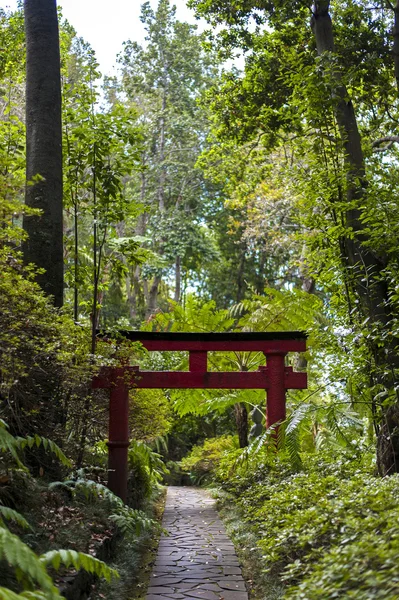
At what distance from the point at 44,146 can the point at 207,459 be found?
1170 cm

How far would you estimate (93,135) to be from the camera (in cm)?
806

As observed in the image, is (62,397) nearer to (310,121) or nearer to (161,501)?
(310,121)

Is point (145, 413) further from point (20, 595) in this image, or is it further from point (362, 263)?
point (20, 595)

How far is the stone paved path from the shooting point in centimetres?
604

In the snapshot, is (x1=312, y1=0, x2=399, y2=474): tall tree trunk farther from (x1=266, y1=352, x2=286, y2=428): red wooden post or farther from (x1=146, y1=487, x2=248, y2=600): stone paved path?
(x1=266, y1=352, x2=286, y2=428): red wooden post

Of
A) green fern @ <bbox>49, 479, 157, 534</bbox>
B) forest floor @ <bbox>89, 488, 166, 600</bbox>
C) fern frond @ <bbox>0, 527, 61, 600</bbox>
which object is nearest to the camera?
fern frond @ <bbox>0, 527, 61, 600</bbox>

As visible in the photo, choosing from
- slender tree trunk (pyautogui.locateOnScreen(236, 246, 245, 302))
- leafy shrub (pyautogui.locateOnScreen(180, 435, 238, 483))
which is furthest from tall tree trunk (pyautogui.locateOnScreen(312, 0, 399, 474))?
slender tree trunk (pyautogui.locateOnScreen(236, 246, 245, 302))

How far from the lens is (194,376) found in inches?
366

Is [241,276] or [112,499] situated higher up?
[241,276]

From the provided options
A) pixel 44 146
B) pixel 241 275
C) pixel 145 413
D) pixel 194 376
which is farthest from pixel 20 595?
pixel 241 275

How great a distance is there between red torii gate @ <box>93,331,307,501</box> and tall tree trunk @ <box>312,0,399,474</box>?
2048mm

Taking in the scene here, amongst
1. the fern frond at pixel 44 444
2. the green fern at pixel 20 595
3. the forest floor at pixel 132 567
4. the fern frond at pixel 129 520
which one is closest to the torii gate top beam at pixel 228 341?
the forest floor at pixel 132 567

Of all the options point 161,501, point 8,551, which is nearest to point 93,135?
point 8,551

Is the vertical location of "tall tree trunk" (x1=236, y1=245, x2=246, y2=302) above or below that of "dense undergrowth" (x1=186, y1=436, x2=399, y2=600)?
above
